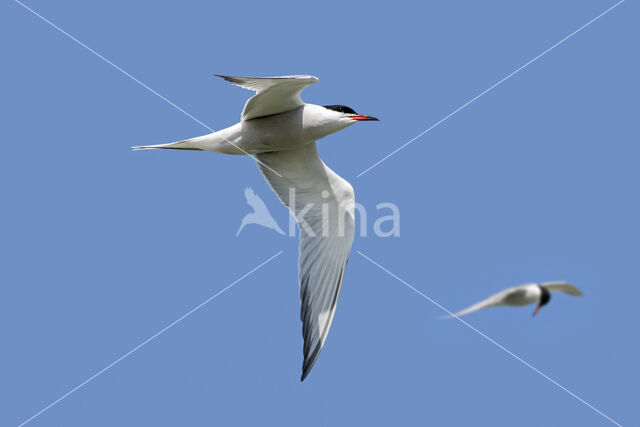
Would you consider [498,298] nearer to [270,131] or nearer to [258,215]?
[270,131]

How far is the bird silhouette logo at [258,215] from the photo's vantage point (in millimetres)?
7410

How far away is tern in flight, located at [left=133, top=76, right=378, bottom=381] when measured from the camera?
6570mm

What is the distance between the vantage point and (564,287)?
4.30m

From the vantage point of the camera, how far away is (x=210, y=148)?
676cm

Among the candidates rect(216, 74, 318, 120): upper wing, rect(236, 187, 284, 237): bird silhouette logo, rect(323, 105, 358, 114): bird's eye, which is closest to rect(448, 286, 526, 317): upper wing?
rect(216, 74, 318, 120): upper wing

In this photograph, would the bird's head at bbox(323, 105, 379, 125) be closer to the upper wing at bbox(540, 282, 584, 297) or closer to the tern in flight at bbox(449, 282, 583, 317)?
the upper wing at bbox(540, 282, 584, 297)

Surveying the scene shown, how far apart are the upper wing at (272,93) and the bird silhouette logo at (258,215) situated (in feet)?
3.20

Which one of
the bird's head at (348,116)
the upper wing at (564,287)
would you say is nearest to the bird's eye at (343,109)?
the bird's head at (348,116)

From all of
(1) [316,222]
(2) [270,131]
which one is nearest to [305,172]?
(1) [316,222]

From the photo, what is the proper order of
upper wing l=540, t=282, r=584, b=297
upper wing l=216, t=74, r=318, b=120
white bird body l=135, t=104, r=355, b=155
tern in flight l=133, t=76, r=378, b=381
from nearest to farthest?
upper wing l=540, t=282, r=584, b=297 → upper wing l=216, t=74, r=318, b=120 → tern in flight l=133, t=76, r=378, b=381 → white bird body l=135, t=104, r=355, b=155

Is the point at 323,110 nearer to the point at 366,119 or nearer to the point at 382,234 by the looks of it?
the point at 366,119

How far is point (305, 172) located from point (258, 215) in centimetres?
65

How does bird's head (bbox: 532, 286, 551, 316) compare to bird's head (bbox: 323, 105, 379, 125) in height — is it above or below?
above

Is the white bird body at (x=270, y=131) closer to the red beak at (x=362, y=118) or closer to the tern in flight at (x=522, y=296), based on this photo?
the red beak at (x=362, y=118)
